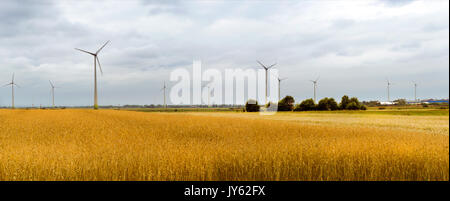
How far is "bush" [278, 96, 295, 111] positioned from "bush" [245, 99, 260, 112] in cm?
789

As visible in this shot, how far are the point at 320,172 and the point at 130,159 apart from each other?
521 centimetres

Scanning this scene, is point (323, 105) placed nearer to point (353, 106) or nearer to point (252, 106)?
point (353, 106)

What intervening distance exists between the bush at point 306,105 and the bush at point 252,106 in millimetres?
13539

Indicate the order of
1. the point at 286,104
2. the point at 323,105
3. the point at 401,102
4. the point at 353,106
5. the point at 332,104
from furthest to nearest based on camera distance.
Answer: the point at 401,102, the point at 286,104, the point at 323,105, the point at 332,104, the point at 353,106

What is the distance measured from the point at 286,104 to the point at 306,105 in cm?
777

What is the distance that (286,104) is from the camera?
342 ft

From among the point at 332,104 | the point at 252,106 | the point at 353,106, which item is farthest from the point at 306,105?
the point at 252,106

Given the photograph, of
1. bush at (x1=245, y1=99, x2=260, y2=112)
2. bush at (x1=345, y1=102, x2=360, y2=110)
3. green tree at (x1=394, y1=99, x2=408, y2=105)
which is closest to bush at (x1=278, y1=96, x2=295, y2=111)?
bush at (x1=245, y1=99, x2=260, y2=112)

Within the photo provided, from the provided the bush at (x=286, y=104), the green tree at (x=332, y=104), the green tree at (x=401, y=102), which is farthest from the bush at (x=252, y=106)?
the green tree at (x=401, y=102)

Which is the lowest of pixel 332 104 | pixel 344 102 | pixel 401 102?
pixel 332 104

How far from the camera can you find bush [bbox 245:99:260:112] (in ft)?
346

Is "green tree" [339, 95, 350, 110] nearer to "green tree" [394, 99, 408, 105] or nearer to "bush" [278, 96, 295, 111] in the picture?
"bush" [278, 96, 295, 111]
